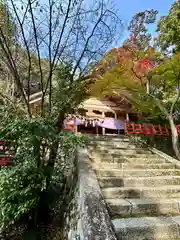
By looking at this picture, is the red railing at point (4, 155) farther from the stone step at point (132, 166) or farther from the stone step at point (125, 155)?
the stone step at point (125, 155)

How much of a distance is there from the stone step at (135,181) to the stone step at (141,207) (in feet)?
1.63

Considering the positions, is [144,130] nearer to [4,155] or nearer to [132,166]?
[132,166]

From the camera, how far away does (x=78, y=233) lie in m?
2.56

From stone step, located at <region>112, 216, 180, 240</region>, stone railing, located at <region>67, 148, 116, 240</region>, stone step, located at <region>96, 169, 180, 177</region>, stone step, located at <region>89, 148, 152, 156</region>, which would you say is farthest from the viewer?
stone step, located at <region>89, 148, 152, 156</region>

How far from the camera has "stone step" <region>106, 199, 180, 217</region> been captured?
296cm

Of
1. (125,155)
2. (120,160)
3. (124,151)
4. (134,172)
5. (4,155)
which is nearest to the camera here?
(4,155)

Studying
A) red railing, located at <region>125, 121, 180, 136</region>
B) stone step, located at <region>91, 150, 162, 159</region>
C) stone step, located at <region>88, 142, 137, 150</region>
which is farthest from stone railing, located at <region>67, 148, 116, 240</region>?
red railing, located at <region>125, 121, 180, 136</region>

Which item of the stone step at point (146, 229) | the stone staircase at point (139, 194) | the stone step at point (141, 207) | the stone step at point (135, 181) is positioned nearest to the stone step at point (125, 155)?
the stone staircase at point (139, 194)

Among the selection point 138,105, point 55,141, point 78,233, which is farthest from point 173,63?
point 78,233

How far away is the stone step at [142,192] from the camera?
335 centimetres

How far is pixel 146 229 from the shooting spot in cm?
252

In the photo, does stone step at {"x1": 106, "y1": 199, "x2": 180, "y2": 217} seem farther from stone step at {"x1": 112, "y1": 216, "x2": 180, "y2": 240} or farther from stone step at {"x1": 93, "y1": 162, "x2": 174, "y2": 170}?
stone step at {"x1": 93, "y1": 162, "x2": 174, "y2": 170}

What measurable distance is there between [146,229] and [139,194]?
3.09ft

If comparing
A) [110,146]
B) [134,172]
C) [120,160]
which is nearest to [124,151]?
[110,146]
